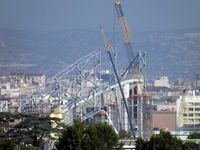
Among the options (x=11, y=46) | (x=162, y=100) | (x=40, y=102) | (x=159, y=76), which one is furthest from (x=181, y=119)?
(x=11, y=46)

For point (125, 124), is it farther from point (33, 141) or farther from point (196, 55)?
point (196, 55)

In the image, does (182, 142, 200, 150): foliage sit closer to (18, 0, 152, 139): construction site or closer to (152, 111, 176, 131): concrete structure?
(18, 0, 152, 139): construction site

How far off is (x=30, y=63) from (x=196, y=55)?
98.3 ft

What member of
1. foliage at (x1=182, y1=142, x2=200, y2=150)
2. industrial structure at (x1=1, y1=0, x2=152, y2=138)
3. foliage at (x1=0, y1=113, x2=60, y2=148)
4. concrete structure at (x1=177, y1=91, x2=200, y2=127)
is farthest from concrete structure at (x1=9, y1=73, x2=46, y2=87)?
foliage at (x1=182, y1=142, x2=200, y2=150)

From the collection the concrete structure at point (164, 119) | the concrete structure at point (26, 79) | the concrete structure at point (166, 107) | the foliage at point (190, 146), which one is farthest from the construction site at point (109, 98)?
the foliage at point (190, 146)

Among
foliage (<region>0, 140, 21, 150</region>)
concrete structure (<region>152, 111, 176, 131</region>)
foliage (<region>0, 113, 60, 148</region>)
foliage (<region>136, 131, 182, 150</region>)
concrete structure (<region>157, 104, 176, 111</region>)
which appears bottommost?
foliage (<region>0, 140, 21, 150</region>)

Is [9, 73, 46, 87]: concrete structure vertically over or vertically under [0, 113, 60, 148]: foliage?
over

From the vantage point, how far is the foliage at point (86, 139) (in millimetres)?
29359

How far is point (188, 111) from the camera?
10831 cm

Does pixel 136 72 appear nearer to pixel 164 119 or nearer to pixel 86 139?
pixel 164 119

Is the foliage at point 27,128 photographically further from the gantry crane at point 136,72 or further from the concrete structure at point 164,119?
the concrete structure at point 164,119

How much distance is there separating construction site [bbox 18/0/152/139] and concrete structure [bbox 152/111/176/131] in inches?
219

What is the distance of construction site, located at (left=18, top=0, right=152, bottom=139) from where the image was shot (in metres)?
85.8

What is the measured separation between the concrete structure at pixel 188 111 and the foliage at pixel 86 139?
7104 centimetres
